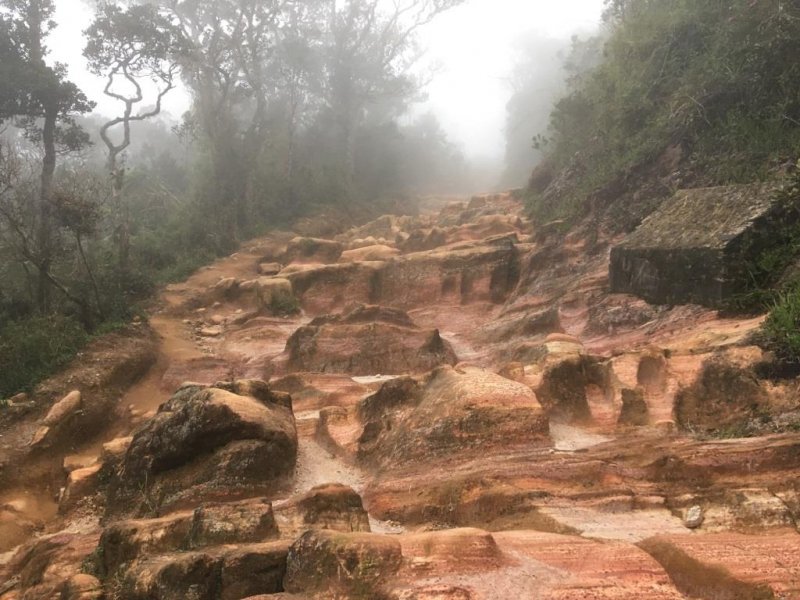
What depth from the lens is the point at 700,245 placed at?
7312 mm

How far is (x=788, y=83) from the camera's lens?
10.0m

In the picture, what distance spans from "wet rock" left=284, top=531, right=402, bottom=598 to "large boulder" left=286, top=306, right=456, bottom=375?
651 centimetres

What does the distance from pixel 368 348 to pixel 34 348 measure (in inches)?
227

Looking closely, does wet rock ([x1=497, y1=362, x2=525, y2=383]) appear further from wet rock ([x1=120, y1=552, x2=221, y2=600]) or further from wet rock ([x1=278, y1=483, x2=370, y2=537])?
wet rock ([x1=120, y1=552, x2=221, y2=600])

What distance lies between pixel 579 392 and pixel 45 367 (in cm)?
870

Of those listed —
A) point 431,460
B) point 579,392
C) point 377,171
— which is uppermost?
point 377,171

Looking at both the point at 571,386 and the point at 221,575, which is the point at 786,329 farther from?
the point at 221,575

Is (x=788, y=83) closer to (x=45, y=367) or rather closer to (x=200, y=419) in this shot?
(x=200, y=419)

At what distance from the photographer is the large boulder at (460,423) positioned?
544 centimetres

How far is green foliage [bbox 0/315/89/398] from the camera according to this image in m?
9.59

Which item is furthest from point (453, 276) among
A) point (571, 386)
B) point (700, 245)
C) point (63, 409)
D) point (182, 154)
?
point (182, 154)

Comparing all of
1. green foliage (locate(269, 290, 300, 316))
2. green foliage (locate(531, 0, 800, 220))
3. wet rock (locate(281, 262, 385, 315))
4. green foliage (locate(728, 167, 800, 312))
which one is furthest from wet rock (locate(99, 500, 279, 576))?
wet rock (locate(281, 262, 385, 315))

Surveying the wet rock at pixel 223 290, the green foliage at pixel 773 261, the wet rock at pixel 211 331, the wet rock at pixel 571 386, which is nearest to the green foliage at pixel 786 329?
the green foliage at pixel 773 261

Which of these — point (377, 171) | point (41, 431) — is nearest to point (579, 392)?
point (41, 431)
